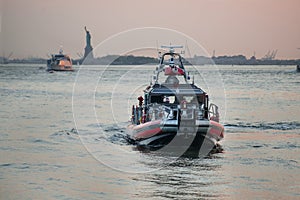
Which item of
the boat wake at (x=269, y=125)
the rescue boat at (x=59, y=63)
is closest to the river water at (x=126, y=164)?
the boat wake at (x=269, y=125)

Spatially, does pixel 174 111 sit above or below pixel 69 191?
above

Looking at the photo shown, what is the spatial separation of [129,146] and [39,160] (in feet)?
17.7

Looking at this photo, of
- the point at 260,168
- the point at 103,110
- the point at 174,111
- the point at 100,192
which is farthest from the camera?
the point at 103,110

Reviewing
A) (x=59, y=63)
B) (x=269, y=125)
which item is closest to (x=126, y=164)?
(x=269, y=125)

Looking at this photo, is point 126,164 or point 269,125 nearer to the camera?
point 126,164

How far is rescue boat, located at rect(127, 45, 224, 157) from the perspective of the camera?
94.0 feet

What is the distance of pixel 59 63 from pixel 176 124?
143746mm

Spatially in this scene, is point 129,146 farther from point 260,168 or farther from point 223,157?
point 260,168

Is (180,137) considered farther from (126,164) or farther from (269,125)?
(269,125)

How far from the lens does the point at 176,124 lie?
28.5 m

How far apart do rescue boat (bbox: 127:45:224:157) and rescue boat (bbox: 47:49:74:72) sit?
448 feet

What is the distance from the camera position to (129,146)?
3172cm

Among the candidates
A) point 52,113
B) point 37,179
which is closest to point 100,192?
point 37,179

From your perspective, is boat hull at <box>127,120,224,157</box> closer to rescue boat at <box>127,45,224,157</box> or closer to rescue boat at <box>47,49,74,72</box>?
rescue boat at <box>127,45,224,157</box>
